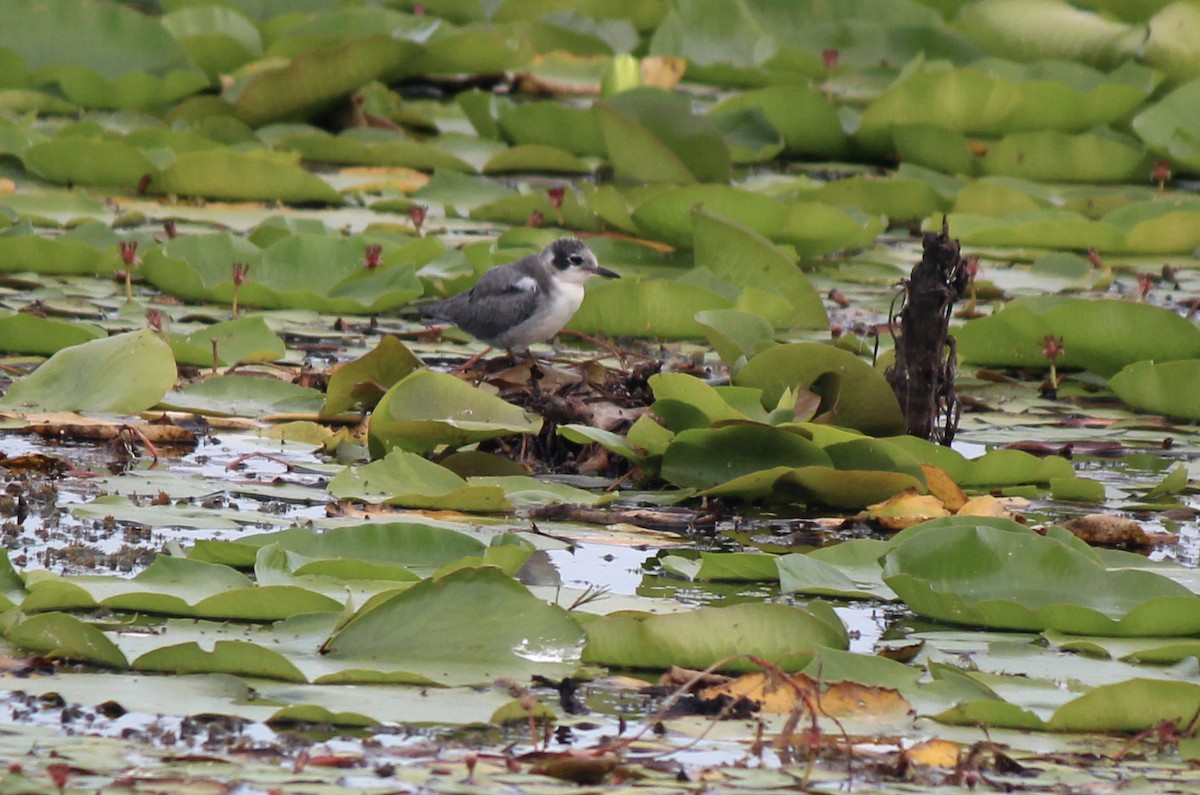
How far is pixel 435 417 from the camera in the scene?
15.8 ft

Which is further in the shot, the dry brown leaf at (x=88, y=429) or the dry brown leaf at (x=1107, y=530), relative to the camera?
the dry brown leaf at (x=88, y=429)

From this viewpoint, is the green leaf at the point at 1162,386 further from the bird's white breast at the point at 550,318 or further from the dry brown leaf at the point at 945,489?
the bird's white breast at the point at 550,318

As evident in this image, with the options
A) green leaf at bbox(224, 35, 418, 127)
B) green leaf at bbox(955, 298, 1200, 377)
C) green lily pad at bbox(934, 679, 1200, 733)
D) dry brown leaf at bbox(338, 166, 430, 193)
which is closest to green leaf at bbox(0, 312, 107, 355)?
green leaf at bbox(955, 298, 1200, 377)

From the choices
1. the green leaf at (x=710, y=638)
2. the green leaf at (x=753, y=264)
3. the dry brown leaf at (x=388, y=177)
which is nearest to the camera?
the green leaf at (x=710, y=638)

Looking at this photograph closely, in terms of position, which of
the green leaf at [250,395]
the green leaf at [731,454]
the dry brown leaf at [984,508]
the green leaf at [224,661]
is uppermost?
the green leaf at [250,395]

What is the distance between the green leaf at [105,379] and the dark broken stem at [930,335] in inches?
79.8

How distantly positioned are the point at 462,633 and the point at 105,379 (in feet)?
7.23

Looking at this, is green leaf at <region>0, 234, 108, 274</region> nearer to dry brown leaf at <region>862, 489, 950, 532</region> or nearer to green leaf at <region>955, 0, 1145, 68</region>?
dry brown leaf at <region>862, 489, 950, 532</region>

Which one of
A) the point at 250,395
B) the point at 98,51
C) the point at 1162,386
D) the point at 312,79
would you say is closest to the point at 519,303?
the point at 250,395

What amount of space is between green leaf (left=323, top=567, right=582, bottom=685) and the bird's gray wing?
3.04m

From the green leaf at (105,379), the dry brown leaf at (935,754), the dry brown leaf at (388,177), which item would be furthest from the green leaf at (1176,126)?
the dry brown leaf at (935,754)

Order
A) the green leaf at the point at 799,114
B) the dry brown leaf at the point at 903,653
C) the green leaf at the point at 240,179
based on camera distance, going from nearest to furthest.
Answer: the dry brown leaf at the point at 903,653 < the green leaf at the point at 240,179 < the green leaf at the point at 799,114

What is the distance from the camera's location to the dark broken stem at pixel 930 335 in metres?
4.98

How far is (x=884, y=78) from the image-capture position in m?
11.8
